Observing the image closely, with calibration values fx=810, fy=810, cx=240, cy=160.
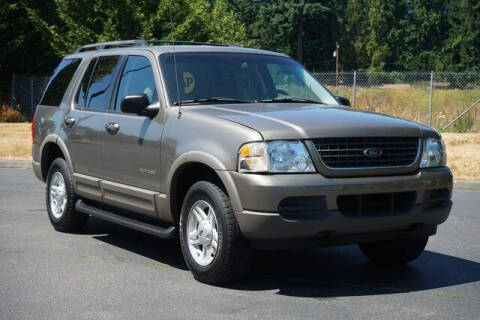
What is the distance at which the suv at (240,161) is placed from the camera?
585cm

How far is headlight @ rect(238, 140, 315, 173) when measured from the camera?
584 centimetres

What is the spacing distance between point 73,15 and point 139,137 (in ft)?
85.7

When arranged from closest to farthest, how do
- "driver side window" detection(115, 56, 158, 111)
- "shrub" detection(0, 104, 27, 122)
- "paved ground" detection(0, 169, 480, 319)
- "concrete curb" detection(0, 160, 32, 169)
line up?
"paved ground" detection(0, 169, 480, 319) → "driver side window" detection(115, 56, 158, 111) → "concrete curb" detection(0, 160, 32, 169) → "shrub" detection(0, 104, 27, 122)

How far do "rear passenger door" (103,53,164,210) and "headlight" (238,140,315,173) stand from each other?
1.22 m

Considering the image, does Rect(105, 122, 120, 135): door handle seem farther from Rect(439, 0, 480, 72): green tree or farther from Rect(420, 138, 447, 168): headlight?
Rect(439, 0, 480, 72): green tree

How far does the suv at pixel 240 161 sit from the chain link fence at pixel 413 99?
59.6 feet

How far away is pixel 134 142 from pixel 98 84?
134 centimetres

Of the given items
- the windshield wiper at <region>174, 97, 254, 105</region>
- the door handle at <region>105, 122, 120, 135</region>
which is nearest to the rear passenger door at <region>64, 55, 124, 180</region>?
the door handle at <region>105, 122, 120, 135</region>

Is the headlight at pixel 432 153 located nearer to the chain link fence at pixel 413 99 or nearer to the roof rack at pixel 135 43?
the roof rack at pixel 135 43

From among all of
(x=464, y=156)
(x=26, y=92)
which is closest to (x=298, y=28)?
(x=26, y=92)

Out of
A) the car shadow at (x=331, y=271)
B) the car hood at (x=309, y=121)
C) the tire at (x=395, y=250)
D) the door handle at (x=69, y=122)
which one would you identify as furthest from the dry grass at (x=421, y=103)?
the car hood at (x=309, y=121)

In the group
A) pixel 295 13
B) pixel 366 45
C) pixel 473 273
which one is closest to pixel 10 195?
pixel 473 273

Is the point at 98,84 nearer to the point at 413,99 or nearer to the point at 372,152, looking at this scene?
the point at 372,152

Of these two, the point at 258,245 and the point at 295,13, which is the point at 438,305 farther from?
the point at 295,13
